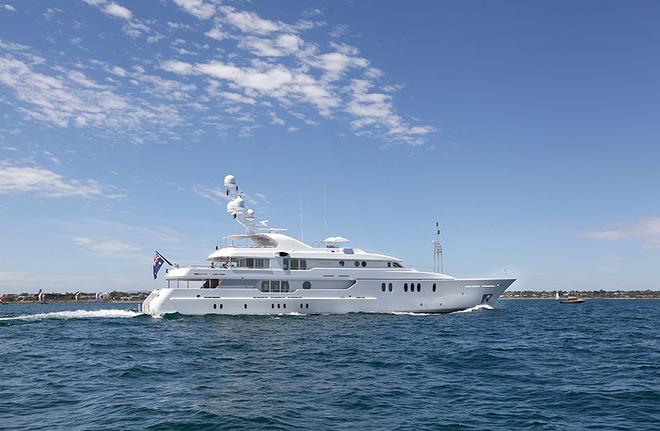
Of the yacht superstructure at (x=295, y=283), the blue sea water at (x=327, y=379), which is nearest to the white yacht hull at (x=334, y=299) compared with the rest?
the yacht superstructure at (x=295, y=283)

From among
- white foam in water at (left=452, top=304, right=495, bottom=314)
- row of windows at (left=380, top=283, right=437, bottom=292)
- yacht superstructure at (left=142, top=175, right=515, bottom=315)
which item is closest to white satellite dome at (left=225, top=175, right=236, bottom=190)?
yacht superstructure at (left=142, top=175, right=515, bottom=315)

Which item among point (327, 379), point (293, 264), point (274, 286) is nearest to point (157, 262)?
point (274, 286)

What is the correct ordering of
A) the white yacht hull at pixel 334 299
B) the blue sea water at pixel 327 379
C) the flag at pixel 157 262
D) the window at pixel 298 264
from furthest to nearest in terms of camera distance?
1. the window at pixel 298 264
2. the flag at pixel 157 262
3. the white yacht hull at pixel 334 299
4. the blue sea water at pixel 327 379

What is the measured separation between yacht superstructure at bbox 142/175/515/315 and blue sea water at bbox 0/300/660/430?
6.99 meters

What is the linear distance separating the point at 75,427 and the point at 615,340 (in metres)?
24.9

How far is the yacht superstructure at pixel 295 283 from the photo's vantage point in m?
34.6

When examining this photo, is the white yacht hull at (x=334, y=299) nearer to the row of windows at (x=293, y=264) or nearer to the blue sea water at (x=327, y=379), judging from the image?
the row of windows at (x=293, y=264)

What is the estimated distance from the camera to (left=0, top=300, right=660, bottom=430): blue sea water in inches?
430

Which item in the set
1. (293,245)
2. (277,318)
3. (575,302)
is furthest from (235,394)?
(575,302)

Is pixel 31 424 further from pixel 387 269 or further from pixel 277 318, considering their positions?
pixel 387 269

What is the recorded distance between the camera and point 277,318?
3322 centimetres

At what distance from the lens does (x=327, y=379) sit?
14.9 meters

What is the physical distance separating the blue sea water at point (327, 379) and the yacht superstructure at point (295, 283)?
6.99 meters

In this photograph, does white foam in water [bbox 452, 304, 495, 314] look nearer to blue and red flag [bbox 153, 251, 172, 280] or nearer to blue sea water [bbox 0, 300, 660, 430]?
blue sea water [bbox 0, 300, 660, 430]
